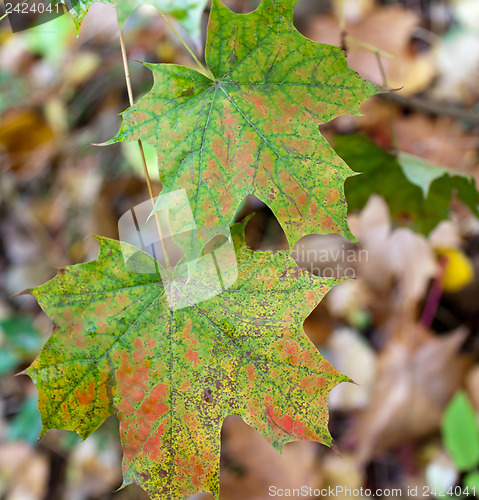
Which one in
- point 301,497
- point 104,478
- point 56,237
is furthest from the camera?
point 56,237

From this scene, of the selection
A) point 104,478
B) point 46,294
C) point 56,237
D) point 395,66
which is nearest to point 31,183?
point 56,237

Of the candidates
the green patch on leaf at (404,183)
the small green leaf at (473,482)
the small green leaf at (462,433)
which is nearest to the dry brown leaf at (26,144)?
the green patch on leaf at (404,183)

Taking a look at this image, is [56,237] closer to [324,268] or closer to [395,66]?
[324,268]

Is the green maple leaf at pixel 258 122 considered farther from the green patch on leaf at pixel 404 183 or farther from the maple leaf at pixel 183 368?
the green patch on leaf at pixel 404 183

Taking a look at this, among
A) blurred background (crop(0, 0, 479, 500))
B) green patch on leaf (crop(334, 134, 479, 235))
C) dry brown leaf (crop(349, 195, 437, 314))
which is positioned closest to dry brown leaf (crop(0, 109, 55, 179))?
blurred background (crop(0, 0, 479, 500))

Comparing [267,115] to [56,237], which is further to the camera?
[56,237]

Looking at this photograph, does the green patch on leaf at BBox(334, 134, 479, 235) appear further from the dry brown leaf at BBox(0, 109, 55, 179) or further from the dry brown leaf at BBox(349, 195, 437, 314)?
the dry brown leaf at BBox(0, 109, 55, 179)

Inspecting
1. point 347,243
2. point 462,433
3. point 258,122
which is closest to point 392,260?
point 347,243
